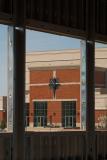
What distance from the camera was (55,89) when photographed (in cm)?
1270

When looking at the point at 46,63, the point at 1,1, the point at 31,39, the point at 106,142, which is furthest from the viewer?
the point at 106,142

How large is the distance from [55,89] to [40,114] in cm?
82

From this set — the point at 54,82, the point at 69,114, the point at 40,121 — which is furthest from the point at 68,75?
the point at 40,121

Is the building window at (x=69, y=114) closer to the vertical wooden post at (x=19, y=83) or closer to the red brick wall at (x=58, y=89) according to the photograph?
the red brick wall at (x=58, y=89)

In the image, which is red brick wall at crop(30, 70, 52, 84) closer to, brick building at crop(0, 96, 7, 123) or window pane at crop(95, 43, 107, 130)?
brick building at crop(0, 96, 7, 123)

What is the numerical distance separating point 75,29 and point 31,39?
61.1 inches

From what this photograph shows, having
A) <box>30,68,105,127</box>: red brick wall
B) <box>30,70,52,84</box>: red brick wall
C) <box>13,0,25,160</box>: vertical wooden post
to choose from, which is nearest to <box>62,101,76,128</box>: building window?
<box>30,68,105,127</box>: red brick wall

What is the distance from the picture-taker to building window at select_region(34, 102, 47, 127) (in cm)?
1206

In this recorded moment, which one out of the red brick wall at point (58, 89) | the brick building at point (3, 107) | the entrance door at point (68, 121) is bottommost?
the entrance door at point (68, 121)

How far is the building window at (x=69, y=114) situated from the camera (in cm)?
1268

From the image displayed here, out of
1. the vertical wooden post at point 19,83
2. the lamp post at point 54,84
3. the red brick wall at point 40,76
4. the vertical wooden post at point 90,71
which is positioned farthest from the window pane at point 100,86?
the vertical wooden post at point 19,83

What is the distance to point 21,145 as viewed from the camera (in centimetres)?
1089

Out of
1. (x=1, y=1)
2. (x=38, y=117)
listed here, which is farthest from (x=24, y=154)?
(x=1, y=1)

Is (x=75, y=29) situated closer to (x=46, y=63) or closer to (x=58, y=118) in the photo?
(x=46, y=63)
